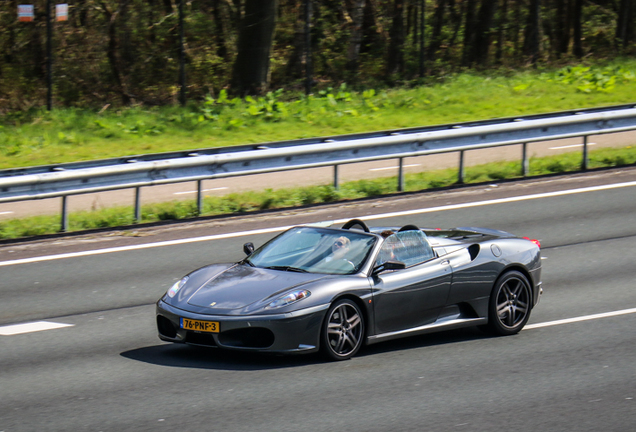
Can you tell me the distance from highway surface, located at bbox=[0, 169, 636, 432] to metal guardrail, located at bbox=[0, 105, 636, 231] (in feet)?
3.97

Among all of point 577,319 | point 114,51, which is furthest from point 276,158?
point 114,51

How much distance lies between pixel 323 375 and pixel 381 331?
0.91 metres

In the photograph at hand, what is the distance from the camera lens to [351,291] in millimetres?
7918

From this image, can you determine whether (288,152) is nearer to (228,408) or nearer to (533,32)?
(228,408)

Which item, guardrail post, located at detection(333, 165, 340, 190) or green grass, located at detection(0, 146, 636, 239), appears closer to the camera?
green grass, located at detection(0, 146, 636, 239)

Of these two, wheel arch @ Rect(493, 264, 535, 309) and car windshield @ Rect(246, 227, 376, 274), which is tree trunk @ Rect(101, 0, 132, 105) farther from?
wheel arch @ Rect(493, 264, 535, 309)

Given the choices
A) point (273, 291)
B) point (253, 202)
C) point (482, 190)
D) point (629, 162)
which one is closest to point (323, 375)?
point (273, 291)

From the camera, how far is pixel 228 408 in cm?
661

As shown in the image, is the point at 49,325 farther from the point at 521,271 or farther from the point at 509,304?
the point at 521,271

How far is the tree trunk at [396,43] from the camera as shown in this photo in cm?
2720

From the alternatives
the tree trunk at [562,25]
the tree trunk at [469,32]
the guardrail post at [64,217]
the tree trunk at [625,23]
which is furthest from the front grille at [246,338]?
the tree trunk at [562,25]

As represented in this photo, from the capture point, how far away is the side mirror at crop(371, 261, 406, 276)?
8125 mm

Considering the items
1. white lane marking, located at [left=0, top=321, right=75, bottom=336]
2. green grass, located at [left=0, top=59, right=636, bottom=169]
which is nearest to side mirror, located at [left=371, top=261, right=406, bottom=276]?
white lane marking, located at [left=0, top=321, right=75, bottom=336]

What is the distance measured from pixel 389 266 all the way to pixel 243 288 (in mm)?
1326
